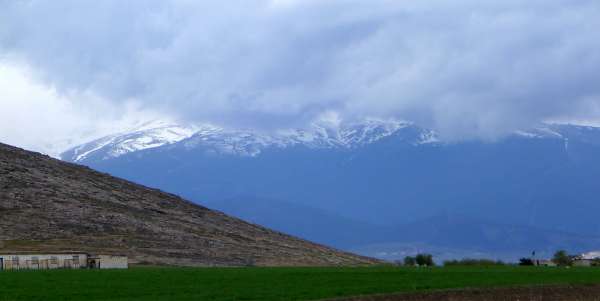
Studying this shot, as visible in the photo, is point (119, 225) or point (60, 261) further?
point (119, 225)

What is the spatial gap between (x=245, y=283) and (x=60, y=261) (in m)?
31.5

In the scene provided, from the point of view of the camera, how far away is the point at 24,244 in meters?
95.0

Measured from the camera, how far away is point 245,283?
5675cm

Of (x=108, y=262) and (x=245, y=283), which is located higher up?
(x=108, y=262)

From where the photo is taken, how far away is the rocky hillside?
98.6 metres

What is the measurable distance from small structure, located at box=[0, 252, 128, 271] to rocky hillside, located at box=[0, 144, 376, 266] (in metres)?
6.78

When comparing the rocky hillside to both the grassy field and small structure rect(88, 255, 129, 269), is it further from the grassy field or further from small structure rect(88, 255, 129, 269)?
the grassy field

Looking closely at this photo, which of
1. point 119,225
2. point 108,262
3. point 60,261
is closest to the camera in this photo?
point 108,262

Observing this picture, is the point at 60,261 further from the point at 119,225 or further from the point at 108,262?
the point at 119,225

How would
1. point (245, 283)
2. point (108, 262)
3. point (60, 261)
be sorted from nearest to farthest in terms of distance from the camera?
point (245, 283), point (108, 262), point (60, 261)

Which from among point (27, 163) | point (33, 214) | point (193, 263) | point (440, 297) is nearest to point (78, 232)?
point (33, 214)

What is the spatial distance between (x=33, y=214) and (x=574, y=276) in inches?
2276

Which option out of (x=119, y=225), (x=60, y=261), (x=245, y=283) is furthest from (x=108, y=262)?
(x=245, y=283)

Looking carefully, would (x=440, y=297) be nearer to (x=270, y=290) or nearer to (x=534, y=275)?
(x=270, y=290)
